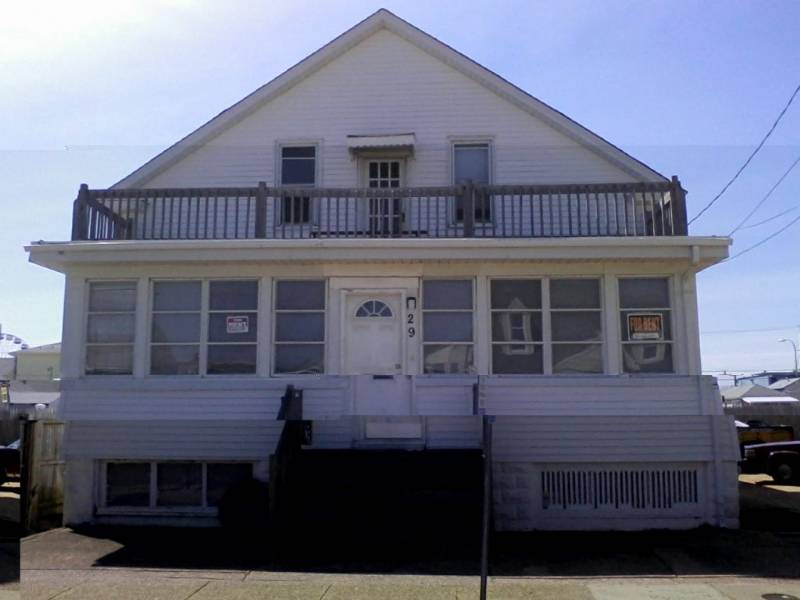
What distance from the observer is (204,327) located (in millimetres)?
11523

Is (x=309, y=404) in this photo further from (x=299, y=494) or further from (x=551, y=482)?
(x=551, y=482)

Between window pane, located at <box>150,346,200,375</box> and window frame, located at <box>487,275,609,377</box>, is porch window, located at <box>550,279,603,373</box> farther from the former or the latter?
window pane, located at <box>150,346,200,375</box>

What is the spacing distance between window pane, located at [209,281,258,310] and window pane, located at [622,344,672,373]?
5.29 metres

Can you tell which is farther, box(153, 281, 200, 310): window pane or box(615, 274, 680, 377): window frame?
box(153, 281, 200, 310): window pane

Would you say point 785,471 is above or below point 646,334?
below

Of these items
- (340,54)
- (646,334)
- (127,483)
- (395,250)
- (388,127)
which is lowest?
(127,483)

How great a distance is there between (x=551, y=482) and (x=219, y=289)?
5.38 meters

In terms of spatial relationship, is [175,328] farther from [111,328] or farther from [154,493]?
[154,493]

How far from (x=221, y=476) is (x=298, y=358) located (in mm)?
1980

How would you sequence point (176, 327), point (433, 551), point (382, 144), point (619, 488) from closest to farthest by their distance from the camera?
point (433, 551)
point (619, 488)
point (176, 327)
point (382, 144)

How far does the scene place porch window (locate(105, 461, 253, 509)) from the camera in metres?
11.4

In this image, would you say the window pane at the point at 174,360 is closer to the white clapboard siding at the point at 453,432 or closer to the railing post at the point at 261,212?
the railing post at the point at 261,212

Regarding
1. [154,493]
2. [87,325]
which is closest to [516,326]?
[154,493]

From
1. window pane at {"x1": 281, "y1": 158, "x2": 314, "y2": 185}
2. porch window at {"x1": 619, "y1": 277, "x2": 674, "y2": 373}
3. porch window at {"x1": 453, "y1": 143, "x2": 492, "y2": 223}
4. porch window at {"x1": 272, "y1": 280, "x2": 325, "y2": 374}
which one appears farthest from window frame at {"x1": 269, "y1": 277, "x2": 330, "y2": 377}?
porch window at {"x1": 619, "y1": 277, "x2": 674, "y2": 373}
